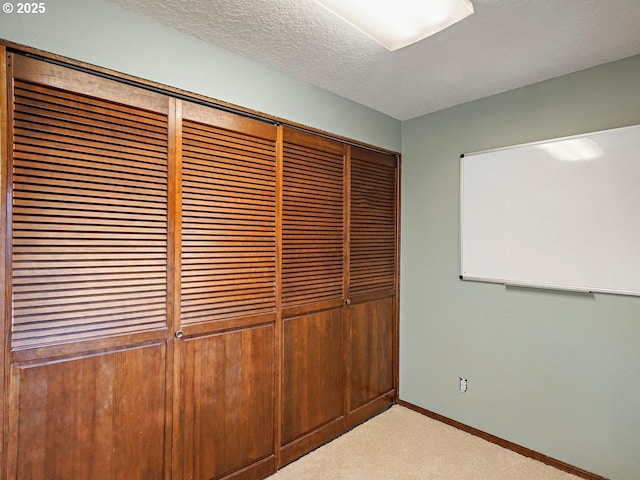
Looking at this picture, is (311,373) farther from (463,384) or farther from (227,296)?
(463,384)

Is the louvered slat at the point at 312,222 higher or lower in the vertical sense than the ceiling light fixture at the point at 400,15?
lower

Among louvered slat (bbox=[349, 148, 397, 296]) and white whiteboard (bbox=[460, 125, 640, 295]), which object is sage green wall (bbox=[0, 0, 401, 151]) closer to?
louvered slat (bbox=[349, 148, 397, 296])

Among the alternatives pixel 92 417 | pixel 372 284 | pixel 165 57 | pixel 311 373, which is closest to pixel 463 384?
pixel 372 284

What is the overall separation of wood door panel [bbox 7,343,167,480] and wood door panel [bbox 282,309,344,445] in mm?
820

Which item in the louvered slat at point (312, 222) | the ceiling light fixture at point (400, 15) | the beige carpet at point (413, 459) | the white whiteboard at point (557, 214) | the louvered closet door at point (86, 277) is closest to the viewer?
the louvered closet door at point (86, 277)

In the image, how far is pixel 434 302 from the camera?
300 cm

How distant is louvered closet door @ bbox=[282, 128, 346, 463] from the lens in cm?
232

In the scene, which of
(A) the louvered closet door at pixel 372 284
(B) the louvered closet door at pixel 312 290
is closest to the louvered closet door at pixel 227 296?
(B) the louvered closet door at pixel 312 290

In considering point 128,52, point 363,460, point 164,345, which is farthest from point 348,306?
point 128,52

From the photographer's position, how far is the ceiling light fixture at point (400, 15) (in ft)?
4.95

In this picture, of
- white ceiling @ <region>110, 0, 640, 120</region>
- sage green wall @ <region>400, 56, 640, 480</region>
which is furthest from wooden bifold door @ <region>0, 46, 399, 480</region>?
sage green wall @ <region>400, 56, 640, 480</region>

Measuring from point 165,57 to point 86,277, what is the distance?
1124 millimetres

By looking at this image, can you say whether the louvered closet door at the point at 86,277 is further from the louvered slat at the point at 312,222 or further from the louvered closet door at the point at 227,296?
the louvered slat at the point at 312,222

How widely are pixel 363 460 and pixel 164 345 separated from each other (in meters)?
1.56
